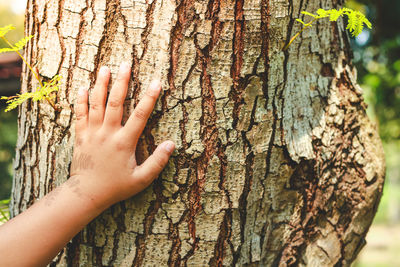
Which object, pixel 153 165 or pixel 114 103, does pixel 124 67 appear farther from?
pixel 153 165

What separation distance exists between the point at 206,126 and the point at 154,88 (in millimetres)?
239

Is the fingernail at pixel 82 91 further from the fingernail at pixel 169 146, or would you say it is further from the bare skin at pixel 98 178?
the fingernail at pixel 169 146

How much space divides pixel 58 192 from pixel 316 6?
4.21 feet

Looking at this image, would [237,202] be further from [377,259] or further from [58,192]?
[377,259]

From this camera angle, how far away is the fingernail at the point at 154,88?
121 cm

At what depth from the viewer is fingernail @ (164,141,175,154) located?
1229mm

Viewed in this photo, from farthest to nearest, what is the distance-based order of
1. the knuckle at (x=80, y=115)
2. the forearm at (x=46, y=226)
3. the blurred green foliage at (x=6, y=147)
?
the blurred green foliage at (x=6, y=147)
the knuckle at (x=80, y=115)
the forearm at (x=46, y=226)

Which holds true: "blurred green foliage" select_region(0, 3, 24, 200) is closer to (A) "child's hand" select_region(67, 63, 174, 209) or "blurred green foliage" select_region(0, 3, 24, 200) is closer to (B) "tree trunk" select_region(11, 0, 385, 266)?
(B) "tree trunk" select_region(11, 0, 385, 266)

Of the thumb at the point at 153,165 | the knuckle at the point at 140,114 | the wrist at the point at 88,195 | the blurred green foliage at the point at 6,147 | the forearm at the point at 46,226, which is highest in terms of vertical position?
the blurred green foliage at the point at 6,147

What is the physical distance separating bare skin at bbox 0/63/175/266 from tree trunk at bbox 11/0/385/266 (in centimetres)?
6

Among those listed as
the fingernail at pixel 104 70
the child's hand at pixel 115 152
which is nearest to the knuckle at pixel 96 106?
the child's hand at pixel 115 152

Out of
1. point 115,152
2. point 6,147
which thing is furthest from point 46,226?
point 6,147

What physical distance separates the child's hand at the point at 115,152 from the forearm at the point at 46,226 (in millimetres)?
31

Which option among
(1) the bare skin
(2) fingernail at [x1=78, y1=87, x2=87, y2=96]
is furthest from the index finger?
(2) fingernail at [x1=78, y1=87, x2=87, y2=96]
